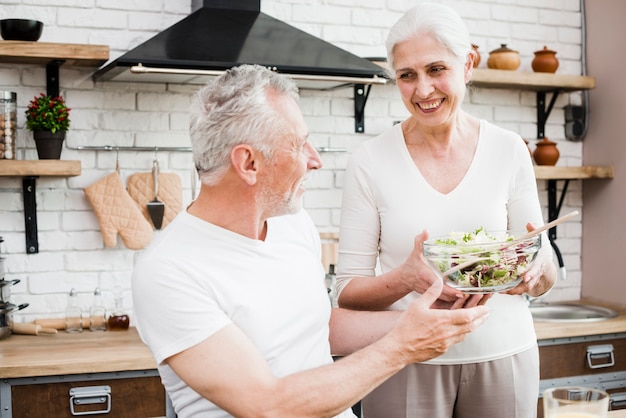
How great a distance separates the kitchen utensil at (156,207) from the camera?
124 inches

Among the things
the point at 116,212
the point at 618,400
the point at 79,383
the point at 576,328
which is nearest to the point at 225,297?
the point at 79,383

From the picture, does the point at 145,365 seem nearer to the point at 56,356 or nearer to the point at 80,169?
the point at 56,356

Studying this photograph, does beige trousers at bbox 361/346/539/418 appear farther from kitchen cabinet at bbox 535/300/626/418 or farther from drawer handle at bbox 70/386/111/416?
kitchen cabinet at bbox 535/300/626/418

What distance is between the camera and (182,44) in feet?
9.13

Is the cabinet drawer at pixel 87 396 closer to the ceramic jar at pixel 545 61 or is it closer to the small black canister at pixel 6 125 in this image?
the small black canister at pixel 6 125

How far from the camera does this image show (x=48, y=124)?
9.53 feet

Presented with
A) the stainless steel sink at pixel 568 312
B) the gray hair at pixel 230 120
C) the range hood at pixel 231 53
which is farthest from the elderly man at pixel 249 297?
the stainless steel sink at pixel 568 312

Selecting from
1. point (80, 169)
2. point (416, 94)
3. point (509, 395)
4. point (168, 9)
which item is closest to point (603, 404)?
point (509, 395)

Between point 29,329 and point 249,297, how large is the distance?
1.76 metres

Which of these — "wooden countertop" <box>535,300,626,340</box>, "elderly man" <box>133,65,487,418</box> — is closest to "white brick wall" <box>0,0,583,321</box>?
"wooden countertop" <box>535,300,626,340</box>

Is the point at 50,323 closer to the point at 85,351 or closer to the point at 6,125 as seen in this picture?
the point at 85,351

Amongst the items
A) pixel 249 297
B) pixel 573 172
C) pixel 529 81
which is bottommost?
pixel 249 297

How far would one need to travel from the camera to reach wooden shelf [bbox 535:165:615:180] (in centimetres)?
355

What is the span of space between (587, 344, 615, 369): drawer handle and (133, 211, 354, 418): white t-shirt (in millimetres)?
1811
